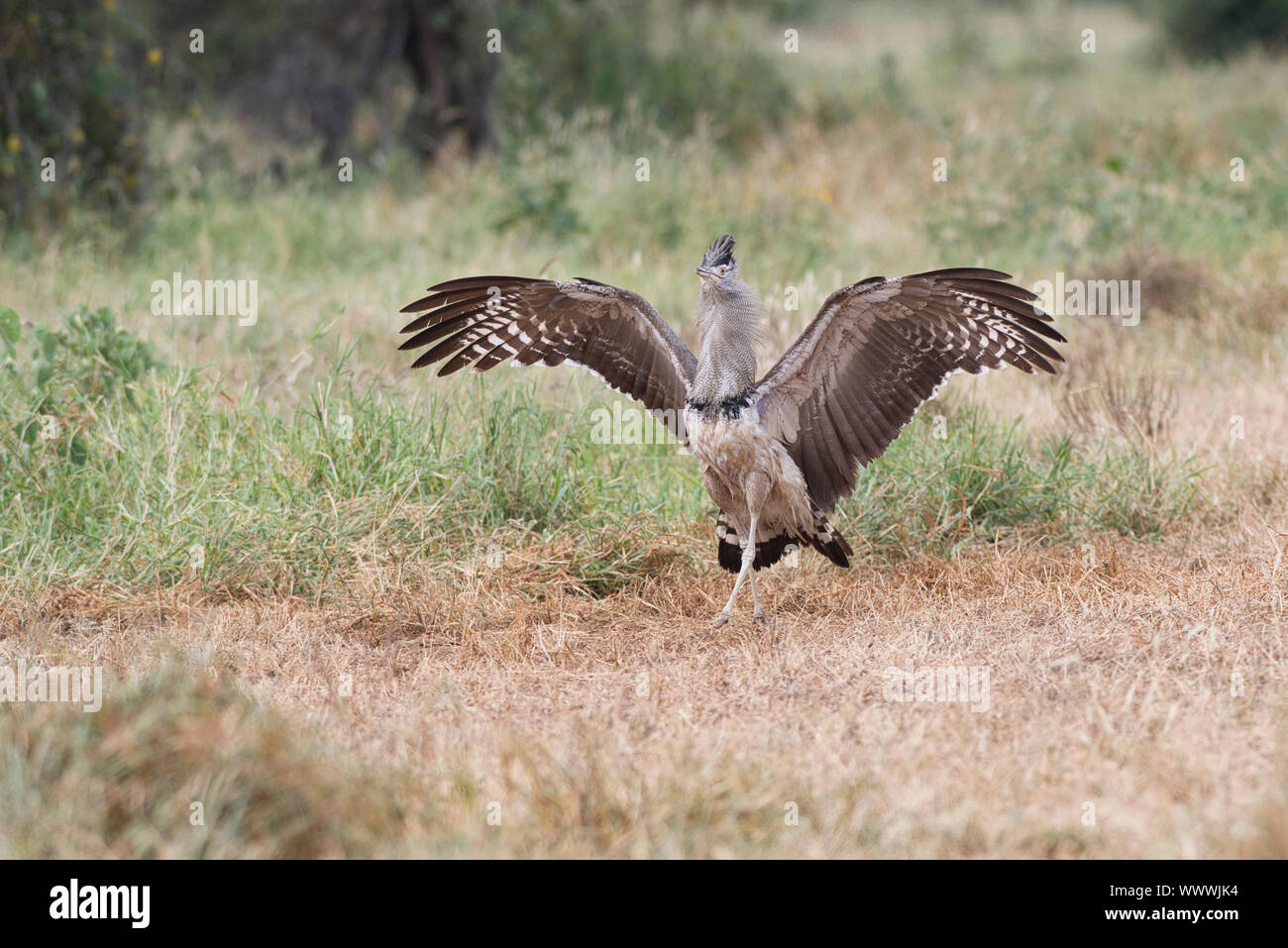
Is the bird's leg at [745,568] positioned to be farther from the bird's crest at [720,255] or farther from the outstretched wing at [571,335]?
the bird's crest at [720,255]

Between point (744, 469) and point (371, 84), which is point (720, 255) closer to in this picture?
point (744, 469)

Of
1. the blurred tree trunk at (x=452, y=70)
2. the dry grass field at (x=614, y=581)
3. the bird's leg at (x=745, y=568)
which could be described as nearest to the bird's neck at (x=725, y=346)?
the bird's leg at (x=745, y=568)

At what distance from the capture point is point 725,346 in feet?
16.8

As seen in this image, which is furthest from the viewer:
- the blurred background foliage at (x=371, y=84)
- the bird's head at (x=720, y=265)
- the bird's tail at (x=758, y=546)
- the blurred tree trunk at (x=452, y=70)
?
the blurred tree trunk at (x=452, y=70)

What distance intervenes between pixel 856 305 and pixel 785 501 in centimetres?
79

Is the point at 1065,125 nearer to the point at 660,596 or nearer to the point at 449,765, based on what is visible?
the point at 660,596

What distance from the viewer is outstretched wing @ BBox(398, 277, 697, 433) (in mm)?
5375

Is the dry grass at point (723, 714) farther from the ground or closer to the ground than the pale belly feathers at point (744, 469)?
closer to the ground

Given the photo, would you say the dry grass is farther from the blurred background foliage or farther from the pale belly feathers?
the blurred background foliage

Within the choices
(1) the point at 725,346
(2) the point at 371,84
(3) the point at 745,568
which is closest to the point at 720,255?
(1) the point at 725,346

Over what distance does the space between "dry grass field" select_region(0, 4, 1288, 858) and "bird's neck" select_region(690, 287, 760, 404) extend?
883 millimetres

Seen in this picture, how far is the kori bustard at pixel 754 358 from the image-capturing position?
5105 millimetres
